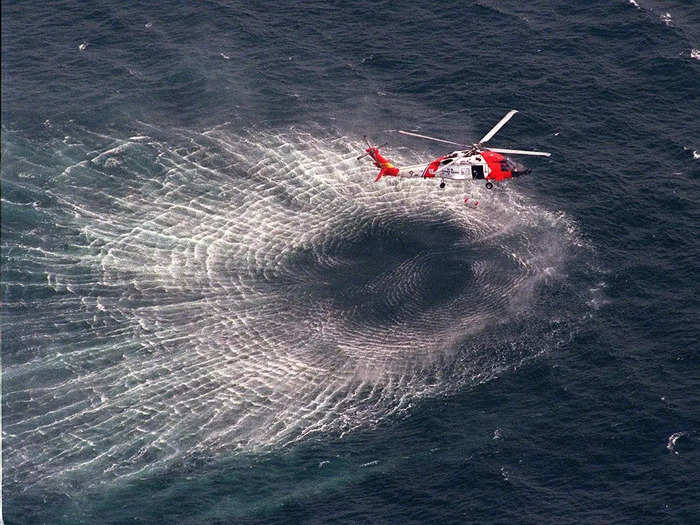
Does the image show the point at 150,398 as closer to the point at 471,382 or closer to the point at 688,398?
the point at 471,382

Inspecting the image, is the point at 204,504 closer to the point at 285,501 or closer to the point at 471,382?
the point at 285,501

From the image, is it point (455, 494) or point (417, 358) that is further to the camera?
point (417, 358)

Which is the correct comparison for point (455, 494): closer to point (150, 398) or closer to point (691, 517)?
point (691, 517)

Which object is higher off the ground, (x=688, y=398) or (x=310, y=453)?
(x=688, y=398)

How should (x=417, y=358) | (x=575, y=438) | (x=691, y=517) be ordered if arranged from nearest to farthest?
1. (x=691, y=517)
2. (x=575, y=438)
3. (x=417, y=358)

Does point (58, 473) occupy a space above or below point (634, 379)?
below

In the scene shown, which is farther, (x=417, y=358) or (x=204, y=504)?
(x=417, y=358)

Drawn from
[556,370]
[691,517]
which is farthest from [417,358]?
[691,517]

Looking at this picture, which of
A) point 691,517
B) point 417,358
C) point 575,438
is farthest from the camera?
point 417,358

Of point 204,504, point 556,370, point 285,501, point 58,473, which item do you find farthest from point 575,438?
point 58,473
